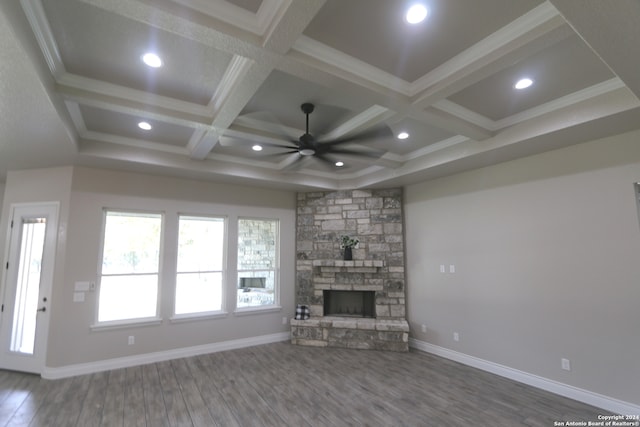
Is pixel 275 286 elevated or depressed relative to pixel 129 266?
depressed

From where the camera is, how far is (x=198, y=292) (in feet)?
17.4

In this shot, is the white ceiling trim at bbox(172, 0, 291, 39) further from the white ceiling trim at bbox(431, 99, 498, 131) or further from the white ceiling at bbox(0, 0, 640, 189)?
the white ceiling trim at bbox(431, 99, 498, 131)

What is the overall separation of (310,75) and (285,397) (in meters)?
3.39

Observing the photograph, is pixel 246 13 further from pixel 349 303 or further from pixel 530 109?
pixel 349 303

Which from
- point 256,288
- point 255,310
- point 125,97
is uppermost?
point 125,97

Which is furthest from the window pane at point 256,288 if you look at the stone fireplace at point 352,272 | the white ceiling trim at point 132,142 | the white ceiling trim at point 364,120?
the white ceiling trim at point 364,120

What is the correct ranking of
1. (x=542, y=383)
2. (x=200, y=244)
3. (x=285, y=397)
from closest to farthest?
(x=285, y=397) → (x=542, y=383) → (x=200, y=244)

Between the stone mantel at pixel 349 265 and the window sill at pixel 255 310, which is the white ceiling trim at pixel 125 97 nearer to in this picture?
the stone mantel at pixel 349 265

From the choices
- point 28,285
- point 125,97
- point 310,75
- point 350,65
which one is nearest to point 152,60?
point 125,97

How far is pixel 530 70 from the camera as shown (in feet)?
8.96

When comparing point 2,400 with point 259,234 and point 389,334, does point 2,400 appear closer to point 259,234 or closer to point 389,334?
point 259,234

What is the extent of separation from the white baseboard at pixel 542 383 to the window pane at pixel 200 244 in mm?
3923

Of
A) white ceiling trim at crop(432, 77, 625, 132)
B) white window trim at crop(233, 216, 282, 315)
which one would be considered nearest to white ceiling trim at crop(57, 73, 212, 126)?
white ceiling trim at crop(432, 77, 625, 132)

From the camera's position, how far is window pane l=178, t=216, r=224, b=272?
528 centimetres
